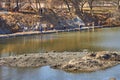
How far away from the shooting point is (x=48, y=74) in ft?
95.1

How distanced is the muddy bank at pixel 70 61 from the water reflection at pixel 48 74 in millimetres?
1023

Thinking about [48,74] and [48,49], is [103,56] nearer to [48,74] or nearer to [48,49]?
[48,74]

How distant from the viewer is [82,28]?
70.2 meters

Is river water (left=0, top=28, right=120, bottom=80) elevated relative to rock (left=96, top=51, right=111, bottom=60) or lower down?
lower down

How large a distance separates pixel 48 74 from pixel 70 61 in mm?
3616

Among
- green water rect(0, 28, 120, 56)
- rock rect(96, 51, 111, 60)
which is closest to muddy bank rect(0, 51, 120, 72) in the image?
rock rect(96, 51, 111, 60)

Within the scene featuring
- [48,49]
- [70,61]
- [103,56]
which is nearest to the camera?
[70,61]

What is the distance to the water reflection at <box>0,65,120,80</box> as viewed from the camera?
27688 millimetres

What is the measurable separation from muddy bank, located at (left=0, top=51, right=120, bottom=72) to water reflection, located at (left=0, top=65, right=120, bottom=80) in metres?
1.02

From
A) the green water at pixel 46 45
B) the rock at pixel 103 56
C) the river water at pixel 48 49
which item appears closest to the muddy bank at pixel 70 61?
the rock at pixel 103 56

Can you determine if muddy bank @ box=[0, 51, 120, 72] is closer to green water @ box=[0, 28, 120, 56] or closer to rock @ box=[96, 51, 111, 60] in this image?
rock @ box=[96, 51, 111, 60]

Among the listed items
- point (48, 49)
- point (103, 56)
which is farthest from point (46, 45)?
point (103, 56)

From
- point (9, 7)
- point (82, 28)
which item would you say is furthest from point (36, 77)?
point (9, 7)

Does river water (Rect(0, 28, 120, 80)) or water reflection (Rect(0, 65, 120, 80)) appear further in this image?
river water (Rect(0, 28, 120, 80))
